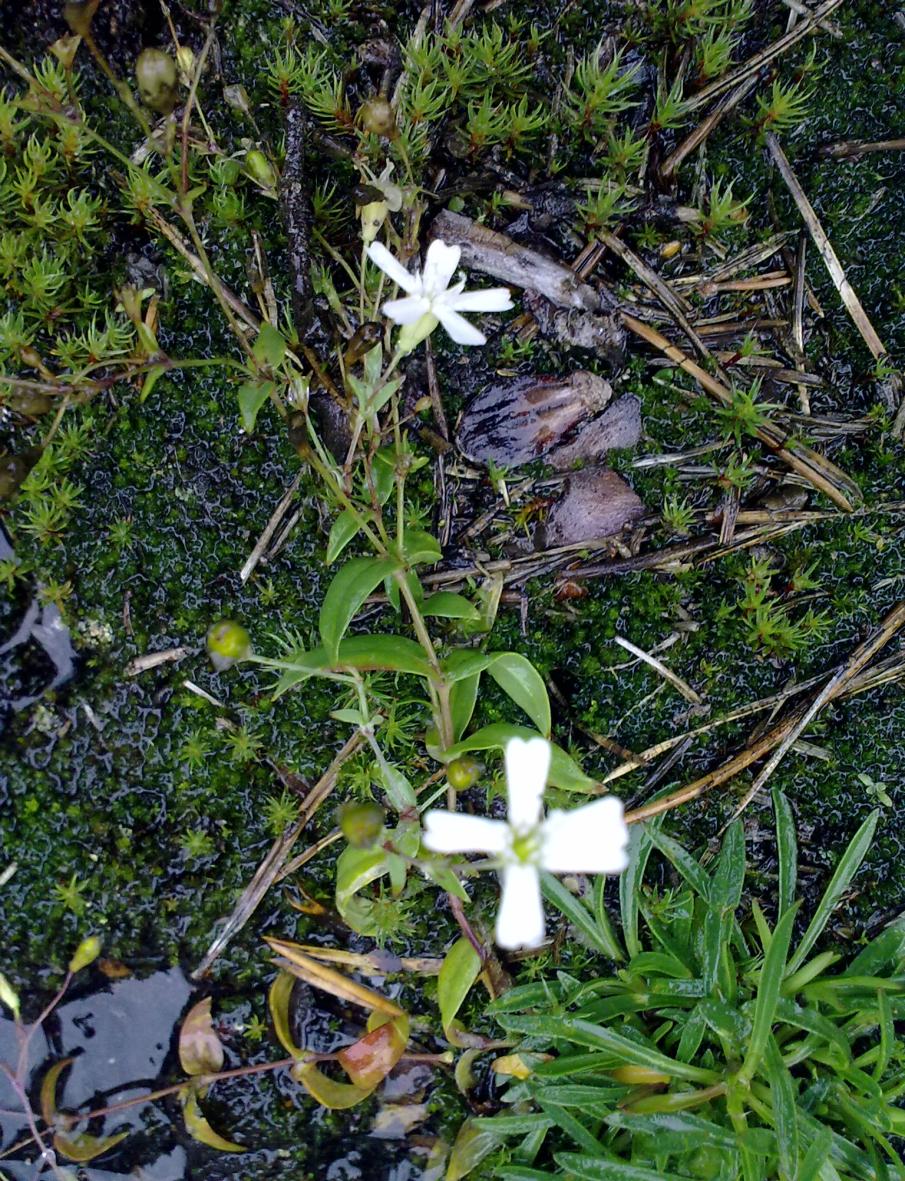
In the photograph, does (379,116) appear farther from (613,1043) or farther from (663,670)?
(613,1043)

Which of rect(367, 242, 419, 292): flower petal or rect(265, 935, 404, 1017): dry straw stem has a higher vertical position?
rect(367, 242, 419, 292): flower petal

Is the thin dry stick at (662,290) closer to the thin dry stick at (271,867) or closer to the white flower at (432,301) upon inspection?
the white flower at (432,301)

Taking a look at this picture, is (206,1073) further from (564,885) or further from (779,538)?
(779,538)

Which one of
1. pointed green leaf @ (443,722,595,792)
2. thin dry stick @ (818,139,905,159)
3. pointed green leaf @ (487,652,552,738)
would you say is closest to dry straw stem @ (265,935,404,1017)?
pointed green leaf @ (443,722,595,792)

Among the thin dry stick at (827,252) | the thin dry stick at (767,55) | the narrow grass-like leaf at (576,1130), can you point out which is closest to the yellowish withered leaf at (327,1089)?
the narrow grass-like leaf at (576,1130)

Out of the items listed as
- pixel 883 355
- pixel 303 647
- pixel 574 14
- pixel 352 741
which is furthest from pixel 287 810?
pixel 574 14

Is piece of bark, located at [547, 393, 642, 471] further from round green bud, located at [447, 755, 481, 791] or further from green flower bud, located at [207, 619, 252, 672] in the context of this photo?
green flower bud, located at [207, 619, 252, 672]
